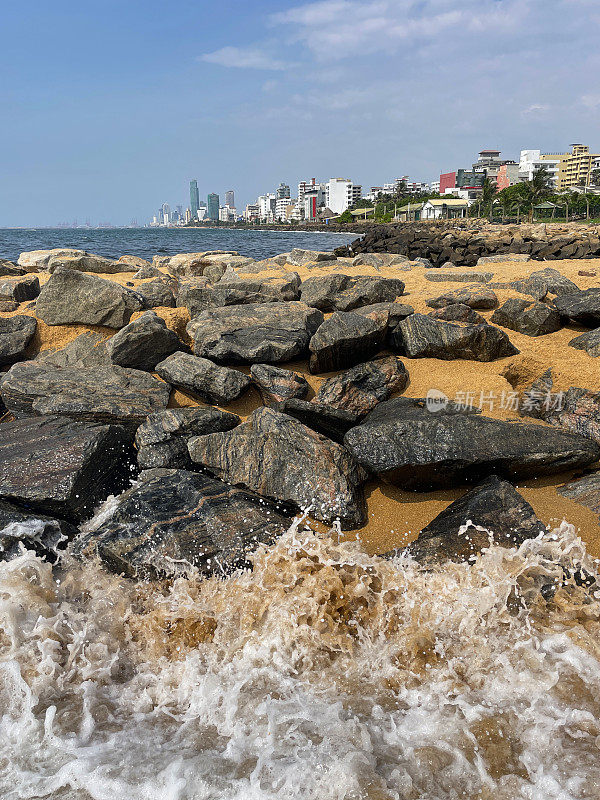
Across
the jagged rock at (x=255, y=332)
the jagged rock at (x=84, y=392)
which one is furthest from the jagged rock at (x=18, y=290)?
the jagged rock at (x=255, y=332)

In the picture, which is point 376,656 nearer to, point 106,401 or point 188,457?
point 188,457

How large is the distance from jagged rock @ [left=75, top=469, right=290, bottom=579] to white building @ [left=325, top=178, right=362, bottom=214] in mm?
135136

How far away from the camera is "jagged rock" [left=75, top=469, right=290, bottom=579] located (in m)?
3.50

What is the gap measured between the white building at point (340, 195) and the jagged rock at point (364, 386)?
133240 mm

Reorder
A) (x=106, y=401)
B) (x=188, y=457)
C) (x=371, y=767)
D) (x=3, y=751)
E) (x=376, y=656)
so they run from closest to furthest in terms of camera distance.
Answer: (x=371, y=767), (x=3, y=751), (x=376, y=656), (x=188, y=457), (x=106, y=401)

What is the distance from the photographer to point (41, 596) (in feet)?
10.8

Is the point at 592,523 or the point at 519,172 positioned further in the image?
the point at 519,172

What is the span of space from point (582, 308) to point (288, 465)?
14.6 ft

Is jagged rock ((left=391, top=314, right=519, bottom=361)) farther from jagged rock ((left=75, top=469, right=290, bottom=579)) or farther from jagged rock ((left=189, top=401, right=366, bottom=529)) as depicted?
jagged rock ((left=75, top=469, right=290, bottom=579))

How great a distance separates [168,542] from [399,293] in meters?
5.41

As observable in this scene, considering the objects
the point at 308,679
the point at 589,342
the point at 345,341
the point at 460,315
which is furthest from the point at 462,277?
the point at 308,679

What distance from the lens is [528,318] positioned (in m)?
6.33

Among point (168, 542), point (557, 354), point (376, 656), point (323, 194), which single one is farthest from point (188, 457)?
point (323, 194)

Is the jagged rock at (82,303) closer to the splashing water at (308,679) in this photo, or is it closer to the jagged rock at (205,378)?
the jagged rock at (205,378)
